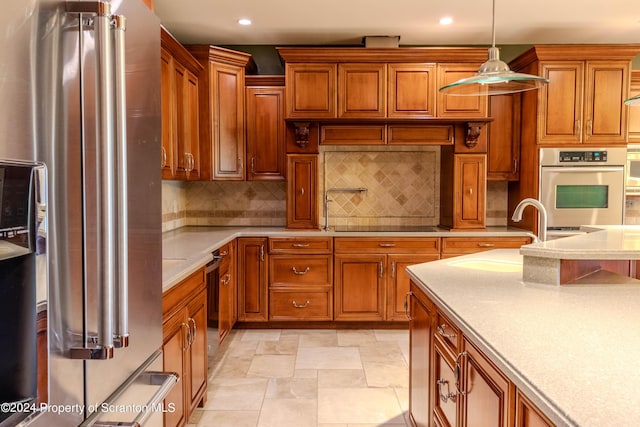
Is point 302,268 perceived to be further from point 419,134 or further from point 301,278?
point 419,134

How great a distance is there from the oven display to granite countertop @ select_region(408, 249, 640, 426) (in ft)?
7.42

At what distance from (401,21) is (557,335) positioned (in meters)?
3.16

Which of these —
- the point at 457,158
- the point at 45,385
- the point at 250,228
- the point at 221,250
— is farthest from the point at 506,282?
the point at 250,228

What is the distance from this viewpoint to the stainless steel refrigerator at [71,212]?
76 cm

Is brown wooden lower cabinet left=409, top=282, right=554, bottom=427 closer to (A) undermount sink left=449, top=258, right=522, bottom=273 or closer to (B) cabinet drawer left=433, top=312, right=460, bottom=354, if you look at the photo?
(B) cabinet drawer left=433, top=312, right=460, bottom=354

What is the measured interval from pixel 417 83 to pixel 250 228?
6.74 feet

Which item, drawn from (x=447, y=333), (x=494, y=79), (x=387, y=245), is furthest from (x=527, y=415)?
(x=387, y=245)

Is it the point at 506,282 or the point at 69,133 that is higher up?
the point at 69,133

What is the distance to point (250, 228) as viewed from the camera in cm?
424

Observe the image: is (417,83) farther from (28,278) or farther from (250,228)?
(28,278)

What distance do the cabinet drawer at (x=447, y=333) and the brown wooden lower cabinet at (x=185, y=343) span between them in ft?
3.65

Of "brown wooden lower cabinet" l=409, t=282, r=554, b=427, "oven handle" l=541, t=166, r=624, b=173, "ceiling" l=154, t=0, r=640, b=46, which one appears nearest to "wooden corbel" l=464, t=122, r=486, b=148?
"oven handle" l=541, t=166, r=624, b=173

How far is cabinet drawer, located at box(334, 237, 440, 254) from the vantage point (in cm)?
386

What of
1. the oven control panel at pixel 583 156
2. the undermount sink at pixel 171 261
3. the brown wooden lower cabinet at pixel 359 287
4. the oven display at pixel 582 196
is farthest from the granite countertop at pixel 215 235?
the oven control panel at pixel 583 156
